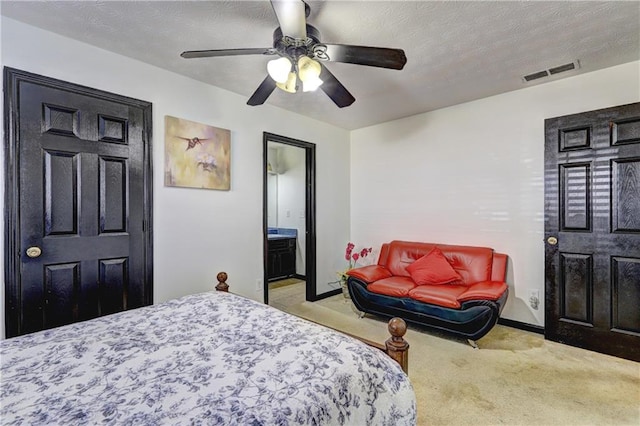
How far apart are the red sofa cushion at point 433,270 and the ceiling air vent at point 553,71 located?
1.92 m

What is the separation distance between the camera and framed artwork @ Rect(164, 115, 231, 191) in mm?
2680

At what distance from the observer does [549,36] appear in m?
2.14

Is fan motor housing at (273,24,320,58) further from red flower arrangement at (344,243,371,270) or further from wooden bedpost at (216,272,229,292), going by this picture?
red flower arrangement at (344,243,371,270)

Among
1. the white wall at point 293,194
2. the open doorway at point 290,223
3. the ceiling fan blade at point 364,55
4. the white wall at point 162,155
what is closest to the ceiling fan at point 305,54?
the ceiling fan blade at point 364,55

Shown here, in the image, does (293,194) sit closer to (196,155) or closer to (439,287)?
(196,155)

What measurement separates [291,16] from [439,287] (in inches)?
106

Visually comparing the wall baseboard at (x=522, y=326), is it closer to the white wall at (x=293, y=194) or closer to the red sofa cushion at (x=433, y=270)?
the red sofa cushion at (x=433, y=270)

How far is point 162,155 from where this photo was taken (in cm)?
264

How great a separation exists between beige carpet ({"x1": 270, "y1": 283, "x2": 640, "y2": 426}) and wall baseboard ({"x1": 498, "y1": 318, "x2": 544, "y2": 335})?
0.29 feet

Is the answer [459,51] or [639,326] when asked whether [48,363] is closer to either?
[459,51]

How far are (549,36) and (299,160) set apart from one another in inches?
150

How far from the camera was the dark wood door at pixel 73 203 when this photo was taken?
6.53 feet

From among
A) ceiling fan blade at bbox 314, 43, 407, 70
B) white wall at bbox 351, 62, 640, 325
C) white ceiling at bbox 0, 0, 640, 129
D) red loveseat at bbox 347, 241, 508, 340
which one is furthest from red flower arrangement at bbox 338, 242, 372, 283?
ceiling fan blade at bbox 314, 43, 407, 70

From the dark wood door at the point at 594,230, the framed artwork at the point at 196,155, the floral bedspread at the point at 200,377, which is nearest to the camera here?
the floral bedspread at the point at 200,377
